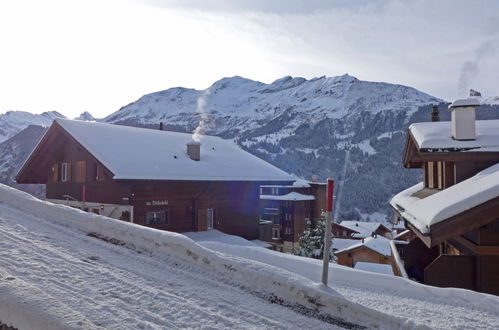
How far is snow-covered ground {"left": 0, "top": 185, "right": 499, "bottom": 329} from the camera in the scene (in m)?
3.71

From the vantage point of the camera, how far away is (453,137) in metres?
11.4

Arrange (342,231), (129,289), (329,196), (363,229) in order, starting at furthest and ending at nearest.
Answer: (363,229) < (342,231) < (329,196) < (129,289)

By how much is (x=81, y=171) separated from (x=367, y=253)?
2894 cm

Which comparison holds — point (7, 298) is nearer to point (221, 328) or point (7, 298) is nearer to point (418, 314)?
point (221, 328)

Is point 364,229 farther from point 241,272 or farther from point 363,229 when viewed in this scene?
point 241,272

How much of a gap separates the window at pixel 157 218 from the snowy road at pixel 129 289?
12.7m

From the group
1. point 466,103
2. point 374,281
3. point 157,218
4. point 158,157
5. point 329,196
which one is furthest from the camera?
point 158,157

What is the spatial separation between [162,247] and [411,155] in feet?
39.4

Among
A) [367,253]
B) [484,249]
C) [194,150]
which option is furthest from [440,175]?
[367,253]

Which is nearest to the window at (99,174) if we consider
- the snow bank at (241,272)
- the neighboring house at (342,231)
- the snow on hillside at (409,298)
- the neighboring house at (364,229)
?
the snow bank at (241,272)

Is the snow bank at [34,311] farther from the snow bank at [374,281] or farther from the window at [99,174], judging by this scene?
the window at [99,174]

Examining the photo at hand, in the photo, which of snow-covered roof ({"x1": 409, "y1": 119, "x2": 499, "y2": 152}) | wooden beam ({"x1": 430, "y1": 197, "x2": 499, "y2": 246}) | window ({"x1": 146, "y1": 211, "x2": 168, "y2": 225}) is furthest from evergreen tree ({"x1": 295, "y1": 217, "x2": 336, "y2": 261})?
wooden beam ({"x1": 430, "y1": 197, "x2": 499, "y2": 246})

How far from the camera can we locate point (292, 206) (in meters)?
48.0

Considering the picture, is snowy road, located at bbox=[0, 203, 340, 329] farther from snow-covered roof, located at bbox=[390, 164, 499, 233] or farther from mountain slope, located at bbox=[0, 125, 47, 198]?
mountain slope, located at bbox=[0, 125, 47, 198]
